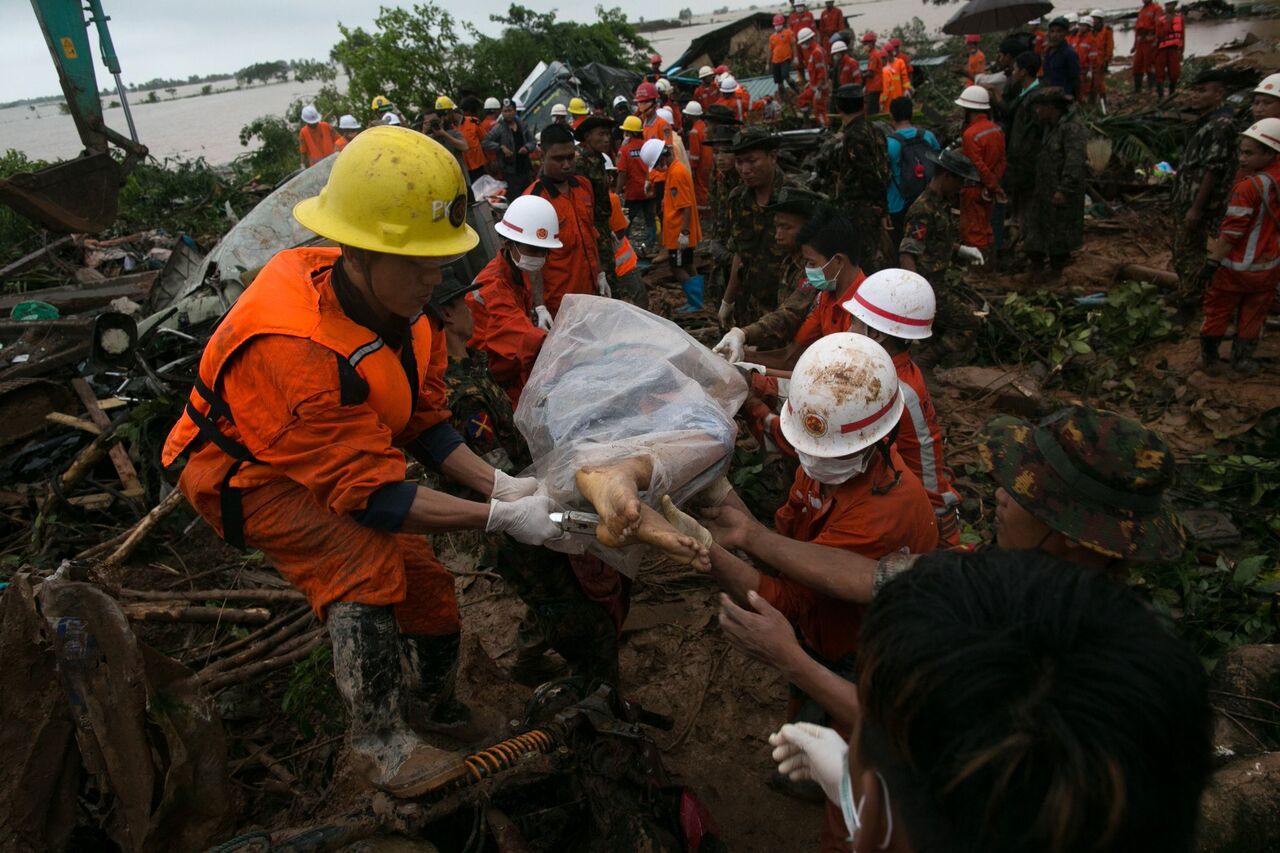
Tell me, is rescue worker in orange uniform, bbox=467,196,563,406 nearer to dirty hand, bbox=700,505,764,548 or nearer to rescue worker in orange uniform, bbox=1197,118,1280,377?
dirty hand, bbox=700,505,764,548

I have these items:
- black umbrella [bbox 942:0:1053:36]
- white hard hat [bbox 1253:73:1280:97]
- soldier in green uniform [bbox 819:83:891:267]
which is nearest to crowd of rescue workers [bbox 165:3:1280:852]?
white hard hat [bbox 1253:73:1280:97]

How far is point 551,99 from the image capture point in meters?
16.3

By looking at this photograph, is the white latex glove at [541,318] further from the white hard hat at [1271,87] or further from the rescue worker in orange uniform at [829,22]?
the rescue worker in orange uniform at [829,22]

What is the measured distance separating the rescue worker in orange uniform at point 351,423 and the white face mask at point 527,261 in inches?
81.1

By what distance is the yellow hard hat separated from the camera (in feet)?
6.82

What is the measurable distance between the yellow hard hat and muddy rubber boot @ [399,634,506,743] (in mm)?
1521

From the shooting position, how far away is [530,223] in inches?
174

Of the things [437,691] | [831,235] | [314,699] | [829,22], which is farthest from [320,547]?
[829,22]

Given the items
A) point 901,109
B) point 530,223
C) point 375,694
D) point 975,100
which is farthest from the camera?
point 901,109

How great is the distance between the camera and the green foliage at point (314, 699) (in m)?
3.33

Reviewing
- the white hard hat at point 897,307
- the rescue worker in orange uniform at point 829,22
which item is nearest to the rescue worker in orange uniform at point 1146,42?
the rescue worker in orange uniform at point 829,22

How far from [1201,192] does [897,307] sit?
4926 mm

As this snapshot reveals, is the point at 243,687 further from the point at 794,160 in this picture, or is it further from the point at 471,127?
the point at 471,127

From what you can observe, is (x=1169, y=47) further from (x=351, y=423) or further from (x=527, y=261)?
(x=351, y=423)
